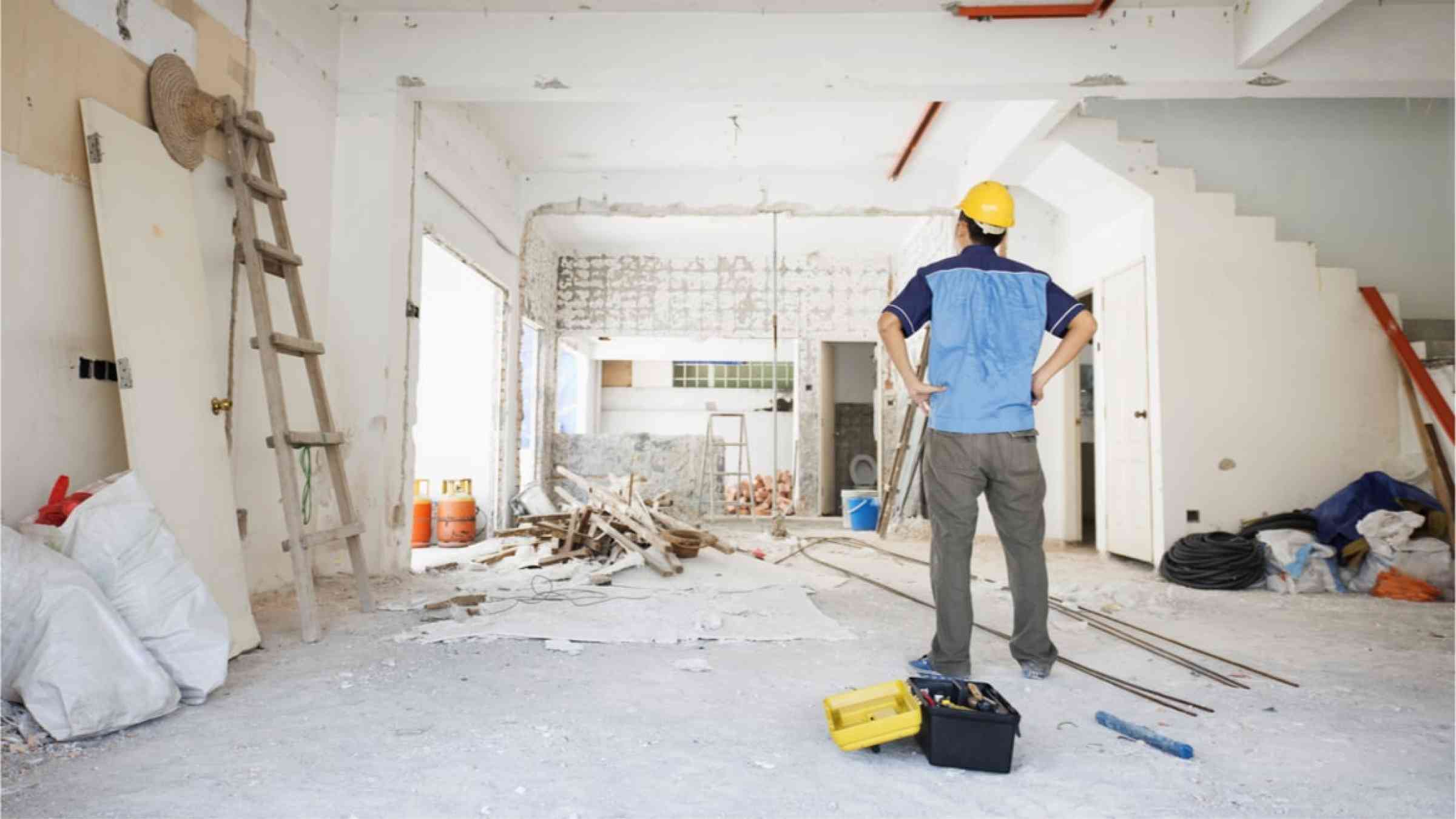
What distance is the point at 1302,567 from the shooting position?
4586 millimetres

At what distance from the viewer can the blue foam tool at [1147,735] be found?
6.43 feet

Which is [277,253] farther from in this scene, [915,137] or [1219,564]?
[1219,564]

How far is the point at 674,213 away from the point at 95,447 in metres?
5.26

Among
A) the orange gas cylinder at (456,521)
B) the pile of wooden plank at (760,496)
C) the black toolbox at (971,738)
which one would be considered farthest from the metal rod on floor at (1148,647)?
the pile of wooden plank at (760,496)

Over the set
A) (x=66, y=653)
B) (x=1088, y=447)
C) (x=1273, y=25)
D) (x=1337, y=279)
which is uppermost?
(x=1273, y=25)

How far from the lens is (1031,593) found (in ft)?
8.56

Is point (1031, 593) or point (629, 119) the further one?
point (629, 119)

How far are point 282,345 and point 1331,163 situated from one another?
6.79 m

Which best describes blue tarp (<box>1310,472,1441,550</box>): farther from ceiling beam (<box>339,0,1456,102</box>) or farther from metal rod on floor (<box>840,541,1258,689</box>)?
ceiling beam (<box>339,0,1456,102</box>)

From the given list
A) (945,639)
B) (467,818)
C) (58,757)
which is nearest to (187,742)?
(58,757)

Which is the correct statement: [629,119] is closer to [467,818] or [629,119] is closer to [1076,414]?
[1076,414]

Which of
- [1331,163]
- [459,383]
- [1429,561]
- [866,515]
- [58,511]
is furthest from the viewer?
[866,515]

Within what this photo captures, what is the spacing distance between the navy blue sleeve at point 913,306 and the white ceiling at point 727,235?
5.80 meters

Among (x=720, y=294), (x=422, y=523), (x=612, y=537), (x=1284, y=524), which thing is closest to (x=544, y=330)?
(x=720, y=294)
